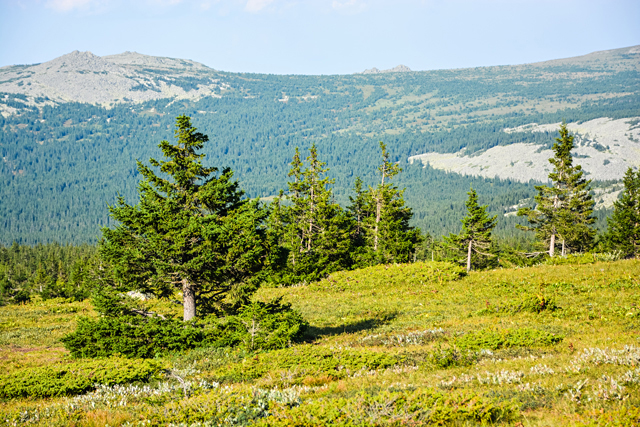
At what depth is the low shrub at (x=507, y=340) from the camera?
45.4 feet

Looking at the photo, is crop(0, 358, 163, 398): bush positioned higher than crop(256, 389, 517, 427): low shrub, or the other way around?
crop(256, 389, 517, 427): low shrub

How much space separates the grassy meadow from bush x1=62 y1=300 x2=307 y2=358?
0.83 m

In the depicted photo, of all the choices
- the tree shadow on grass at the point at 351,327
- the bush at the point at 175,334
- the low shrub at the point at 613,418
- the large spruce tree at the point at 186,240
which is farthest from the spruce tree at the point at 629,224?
the low shrub at the point at 613,418

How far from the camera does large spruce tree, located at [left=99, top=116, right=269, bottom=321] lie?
17.0m

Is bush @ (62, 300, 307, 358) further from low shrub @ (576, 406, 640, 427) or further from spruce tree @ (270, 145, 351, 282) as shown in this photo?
spruce tree @ (270, 145, 351, 282)

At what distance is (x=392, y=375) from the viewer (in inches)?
459

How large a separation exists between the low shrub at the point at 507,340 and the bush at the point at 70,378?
9.93m

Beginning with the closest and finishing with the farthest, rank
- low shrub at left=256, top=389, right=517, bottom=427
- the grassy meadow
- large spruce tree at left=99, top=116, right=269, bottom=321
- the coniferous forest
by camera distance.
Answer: low shrub at left=256, top=389, right=517, bottom=427 < the grassy meadow < the coniferous forest < large spruce tree at left=99, top=116, right=269, bottom=321

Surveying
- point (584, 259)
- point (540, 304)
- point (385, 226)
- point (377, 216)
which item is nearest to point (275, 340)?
point (540, 304)

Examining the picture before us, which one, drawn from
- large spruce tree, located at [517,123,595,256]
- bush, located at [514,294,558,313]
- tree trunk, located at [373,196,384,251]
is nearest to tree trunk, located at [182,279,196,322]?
bush, located at [514,294,558,313]

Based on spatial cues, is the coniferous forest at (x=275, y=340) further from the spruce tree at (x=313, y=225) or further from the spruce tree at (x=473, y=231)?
the spruce tree at (x=473, y=231)

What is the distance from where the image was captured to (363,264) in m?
51.7

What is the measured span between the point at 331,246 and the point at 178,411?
4111 centimetres

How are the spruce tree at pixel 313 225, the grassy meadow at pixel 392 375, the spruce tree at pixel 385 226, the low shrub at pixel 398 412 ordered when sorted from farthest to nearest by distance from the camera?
the spruce tree at pixel 385 226 → the spruce tree at pixel 313 225 → the grassy meadow at pixel 392 375 → the low shrub at pixel 398 412
